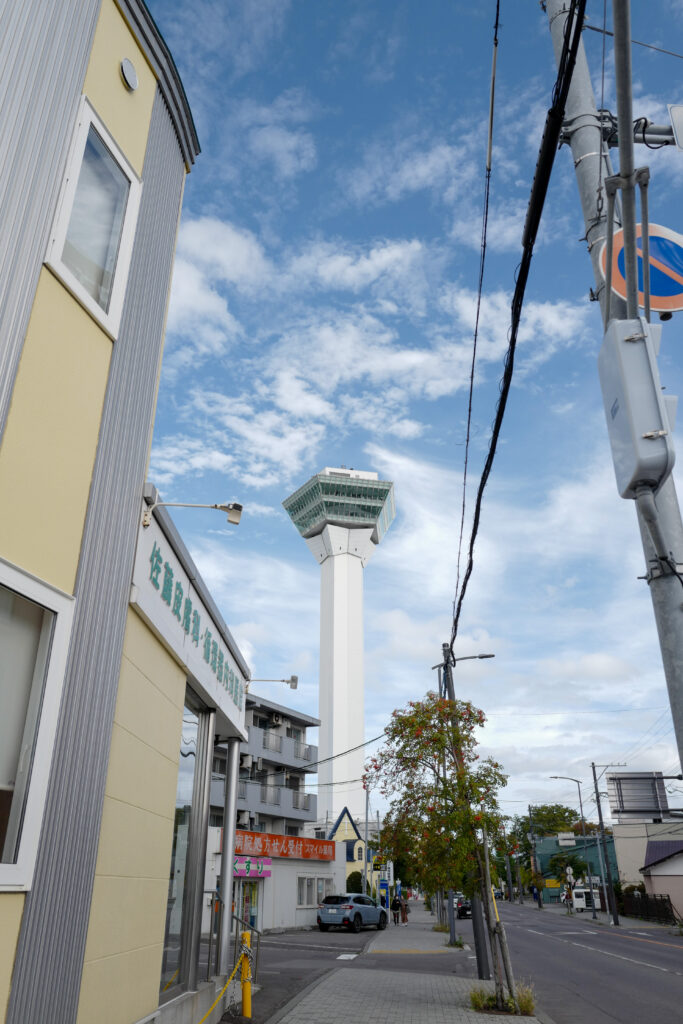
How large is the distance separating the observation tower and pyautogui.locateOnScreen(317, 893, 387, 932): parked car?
24.9m

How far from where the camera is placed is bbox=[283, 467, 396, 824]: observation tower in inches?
2586

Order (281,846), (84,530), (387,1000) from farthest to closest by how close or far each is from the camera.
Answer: (281,846), (387,1000), (84,530)

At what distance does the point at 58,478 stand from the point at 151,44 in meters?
4.88

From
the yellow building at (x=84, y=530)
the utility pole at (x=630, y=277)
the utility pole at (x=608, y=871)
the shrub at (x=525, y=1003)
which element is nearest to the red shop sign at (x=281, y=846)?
the utility pole at (x=608, y=871)

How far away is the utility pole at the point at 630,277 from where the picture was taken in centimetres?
336

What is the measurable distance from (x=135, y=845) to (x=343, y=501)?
242ft

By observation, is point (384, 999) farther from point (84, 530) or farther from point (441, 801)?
point (84, 530)

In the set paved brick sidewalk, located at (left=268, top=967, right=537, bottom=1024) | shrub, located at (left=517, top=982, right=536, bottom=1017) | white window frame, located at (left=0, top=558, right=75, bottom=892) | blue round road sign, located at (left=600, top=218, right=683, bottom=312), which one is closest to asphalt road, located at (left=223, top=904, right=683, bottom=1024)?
shrub, located at (left=517, top=982, right=536, bottom=1017)

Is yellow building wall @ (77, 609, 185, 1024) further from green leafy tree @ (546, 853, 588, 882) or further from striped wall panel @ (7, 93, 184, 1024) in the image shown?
green leafy tree @ (546, 853, 588, 882)

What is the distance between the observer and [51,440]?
16.9 ft

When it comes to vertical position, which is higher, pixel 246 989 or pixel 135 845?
pixel 135 845

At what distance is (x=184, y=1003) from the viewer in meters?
8.56

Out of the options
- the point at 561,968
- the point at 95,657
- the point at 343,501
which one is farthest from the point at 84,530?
the point at 343,501

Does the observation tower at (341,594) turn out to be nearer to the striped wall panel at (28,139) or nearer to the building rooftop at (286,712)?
the building rooftop at (286,712)
